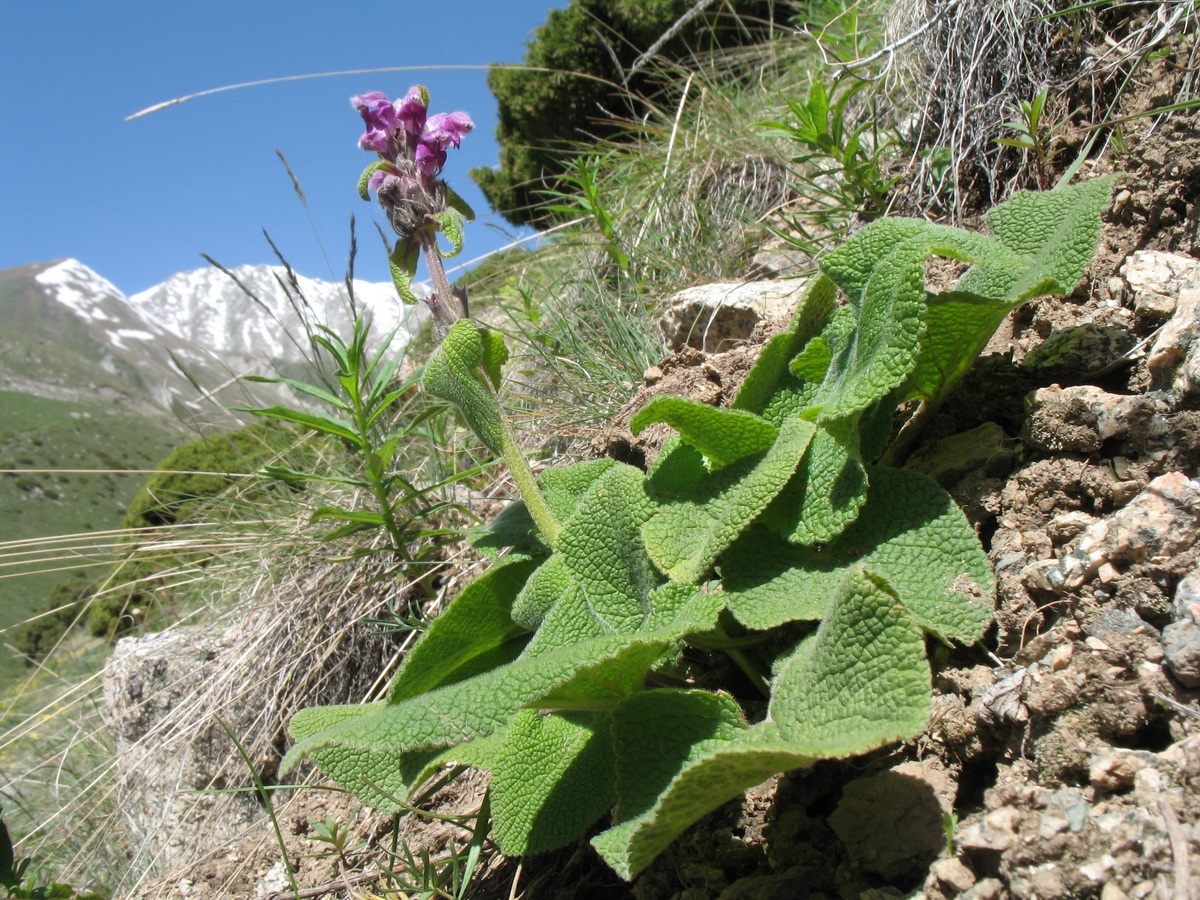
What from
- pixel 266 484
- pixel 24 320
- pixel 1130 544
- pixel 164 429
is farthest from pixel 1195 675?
pixel 24 320

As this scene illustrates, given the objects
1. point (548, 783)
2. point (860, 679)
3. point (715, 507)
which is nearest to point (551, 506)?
point (715, 507)

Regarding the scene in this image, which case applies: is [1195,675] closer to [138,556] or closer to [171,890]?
[171,890]

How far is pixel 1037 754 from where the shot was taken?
0.91 metres

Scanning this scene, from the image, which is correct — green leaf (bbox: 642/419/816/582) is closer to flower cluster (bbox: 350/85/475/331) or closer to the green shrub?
flower cluster (bbox: 350/85/475/331)

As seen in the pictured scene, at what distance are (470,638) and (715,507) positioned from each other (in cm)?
51

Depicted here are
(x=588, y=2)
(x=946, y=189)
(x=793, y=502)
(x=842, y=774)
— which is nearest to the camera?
(x=842, y=774)

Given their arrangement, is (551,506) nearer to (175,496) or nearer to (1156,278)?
(1156,278)

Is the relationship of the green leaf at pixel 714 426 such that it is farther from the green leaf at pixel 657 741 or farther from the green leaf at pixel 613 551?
the green leaf at pixel 657 741

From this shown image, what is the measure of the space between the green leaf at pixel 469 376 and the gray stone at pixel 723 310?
1082mm

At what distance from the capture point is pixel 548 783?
3.89 feet

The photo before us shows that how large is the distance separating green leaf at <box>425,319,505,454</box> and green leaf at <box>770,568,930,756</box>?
2.54 feet

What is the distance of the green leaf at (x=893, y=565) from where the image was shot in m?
1.09

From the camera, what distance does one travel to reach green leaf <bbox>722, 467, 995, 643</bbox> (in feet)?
3.58

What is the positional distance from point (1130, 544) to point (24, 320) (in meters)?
65.8
